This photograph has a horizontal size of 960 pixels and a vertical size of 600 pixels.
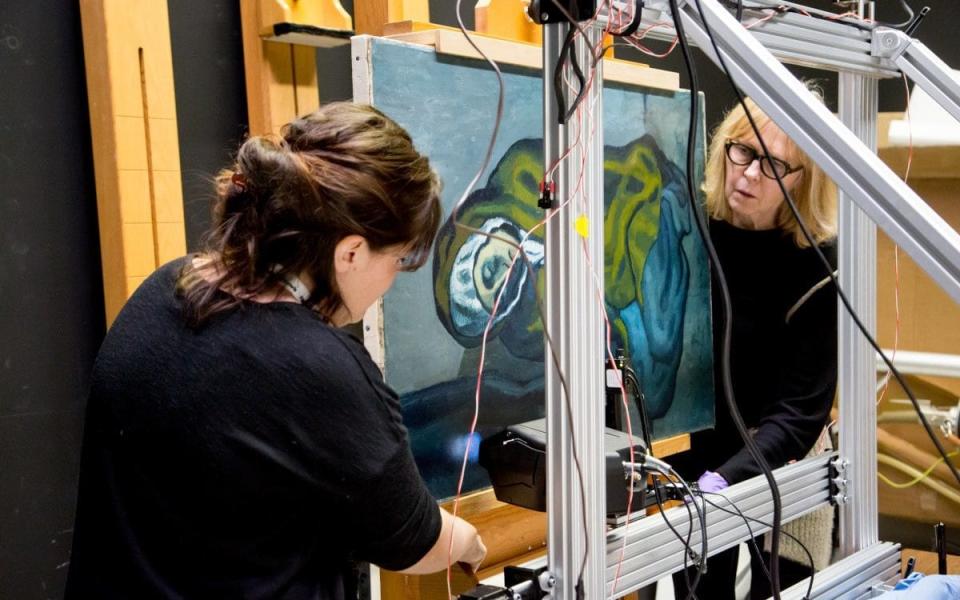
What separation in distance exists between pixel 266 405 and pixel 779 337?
1453 mm

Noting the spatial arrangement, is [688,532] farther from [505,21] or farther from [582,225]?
[505,21]

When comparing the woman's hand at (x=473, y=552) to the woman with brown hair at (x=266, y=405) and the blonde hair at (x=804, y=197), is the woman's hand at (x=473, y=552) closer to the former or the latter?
the woman with brown hair at (x=266, y=405)

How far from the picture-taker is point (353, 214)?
108 cm

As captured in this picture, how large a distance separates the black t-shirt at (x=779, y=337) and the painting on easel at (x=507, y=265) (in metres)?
0.15

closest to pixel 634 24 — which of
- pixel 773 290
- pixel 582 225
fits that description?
pixel 582 225

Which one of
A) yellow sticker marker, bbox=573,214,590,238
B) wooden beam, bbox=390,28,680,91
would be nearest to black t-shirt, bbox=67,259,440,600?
yellow sticker marker, bbox=573,214,590,238

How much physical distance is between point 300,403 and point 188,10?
144 centimetres

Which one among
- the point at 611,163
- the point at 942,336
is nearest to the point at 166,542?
the point at 611,163

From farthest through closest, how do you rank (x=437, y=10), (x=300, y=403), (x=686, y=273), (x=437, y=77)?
(x=437, y=10) < (x=686, y=273) < (x=437, y=77) < (x=300, y=403)

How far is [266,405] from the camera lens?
99 cm

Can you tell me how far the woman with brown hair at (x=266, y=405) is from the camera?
1.00 meters

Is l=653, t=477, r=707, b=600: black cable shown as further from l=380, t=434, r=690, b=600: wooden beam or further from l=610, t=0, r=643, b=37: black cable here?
l=610, t=0, r=643, b=37: black cable

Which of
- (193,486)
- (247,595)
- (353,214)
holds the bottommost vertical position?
(247,595)

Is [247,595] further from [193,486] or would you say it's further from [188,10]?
[188,10]
